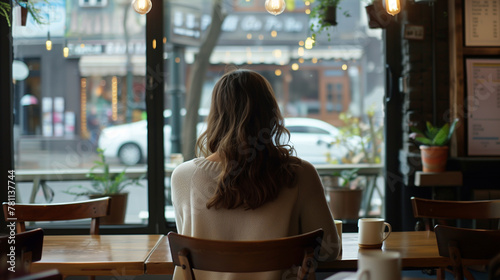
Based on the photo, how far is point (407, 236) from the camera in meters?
2.12

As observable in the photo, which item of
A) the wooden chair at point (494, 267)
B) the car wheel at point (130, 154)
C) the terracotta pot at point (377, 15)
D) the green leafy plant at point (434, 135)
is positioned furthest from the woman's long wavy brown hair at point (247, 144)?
the car wheel at point (130, 154)

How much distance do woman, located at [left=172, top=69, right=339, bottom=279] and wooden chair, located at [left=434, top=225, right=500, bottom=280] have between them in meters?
0.35

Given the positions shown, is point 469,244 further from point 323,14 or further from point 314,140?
point 314,140

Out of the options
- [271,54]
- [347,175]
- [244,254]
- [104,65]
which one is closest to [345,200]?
[347,175]

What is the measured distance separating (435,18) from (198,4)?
5.92 feet

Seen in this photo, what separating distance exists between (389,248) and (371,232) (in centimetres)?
9

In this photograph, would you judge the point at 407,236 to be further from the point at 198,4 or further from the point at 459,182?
the point at 198,4

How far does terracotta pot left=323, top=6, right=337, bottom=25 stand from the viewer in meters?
3.62

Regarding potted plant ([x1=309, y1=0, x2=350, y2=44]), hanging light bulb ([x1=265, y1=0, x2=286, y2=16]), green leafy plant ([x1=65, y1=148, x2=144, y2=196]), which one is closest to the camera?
hanging light bulb ([x1=265, y1=0, x2=286, y2=16])

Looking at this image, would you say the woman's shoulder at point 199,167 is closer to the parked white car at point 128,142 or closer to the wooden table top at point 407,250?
the wooden table top at point 407,250

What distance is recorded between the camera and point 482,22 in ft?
11.5

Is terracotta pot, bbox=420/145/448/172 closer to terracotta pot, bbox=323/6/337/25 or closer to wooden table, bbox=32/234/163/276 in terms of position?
terracotta pot, bbox=323/6/337/25

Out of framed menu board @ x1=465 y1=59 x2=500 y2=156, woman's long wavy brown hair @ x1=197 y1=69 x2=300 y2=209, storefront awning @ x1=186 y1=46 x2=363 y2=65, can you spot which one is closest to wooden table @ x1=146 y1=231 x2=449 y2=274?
woman's long wavy brown hair @ x1=197 y1=69 x2=300 y2=209

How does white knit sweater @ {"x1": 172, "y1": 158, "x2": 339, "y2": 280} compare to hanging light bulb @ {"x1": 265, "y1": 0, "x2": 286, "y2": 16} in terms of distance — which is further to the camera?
hanging light bulb @ {"x1": 265, "y1": 0, "x2": 286, "y2": 16}
